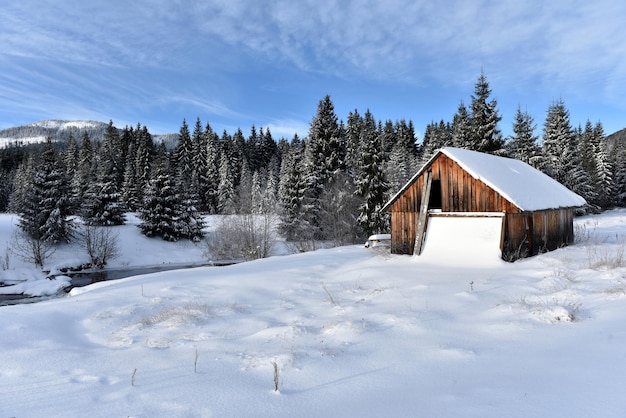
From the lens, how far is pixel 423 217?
17703 millimetres

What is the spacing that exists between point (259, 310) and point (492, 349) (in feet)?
16.4

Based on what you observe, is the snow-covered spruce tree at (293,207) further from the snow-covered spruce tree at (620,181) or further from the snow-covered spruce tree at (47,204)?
the snow-covered spruce tree at (620,181)

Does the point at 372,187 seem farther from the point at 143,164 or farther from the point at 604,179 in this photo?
the point at 143,164

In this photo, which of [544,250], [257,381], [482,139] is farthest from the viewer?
[482,139]

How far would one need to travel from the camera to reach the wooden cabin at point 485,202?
51.7 ft

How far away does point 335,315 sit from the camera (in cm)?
817

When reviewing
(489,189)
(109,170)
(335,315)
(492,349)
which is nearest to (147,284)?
(335,315)

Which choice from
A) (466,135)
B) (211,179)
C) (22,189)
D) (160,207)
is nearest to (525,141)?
(466,135)

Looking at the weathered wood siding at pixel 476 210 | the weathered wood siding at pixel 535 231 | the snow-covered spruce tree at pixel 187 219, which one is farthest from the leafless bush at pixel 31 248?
the weathered wood siding at pixel 535 231

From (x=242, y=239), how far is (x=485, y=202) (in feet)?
66.0

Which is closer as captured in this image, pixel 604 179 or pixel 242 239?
pixel 242 239

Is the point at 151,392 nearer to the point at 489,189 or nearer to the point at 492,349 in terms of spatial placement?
the point at 492,349

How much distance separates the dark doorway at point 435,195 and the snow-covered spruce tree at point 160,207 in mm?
26535

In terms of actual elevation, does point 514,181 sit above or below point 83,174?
below
